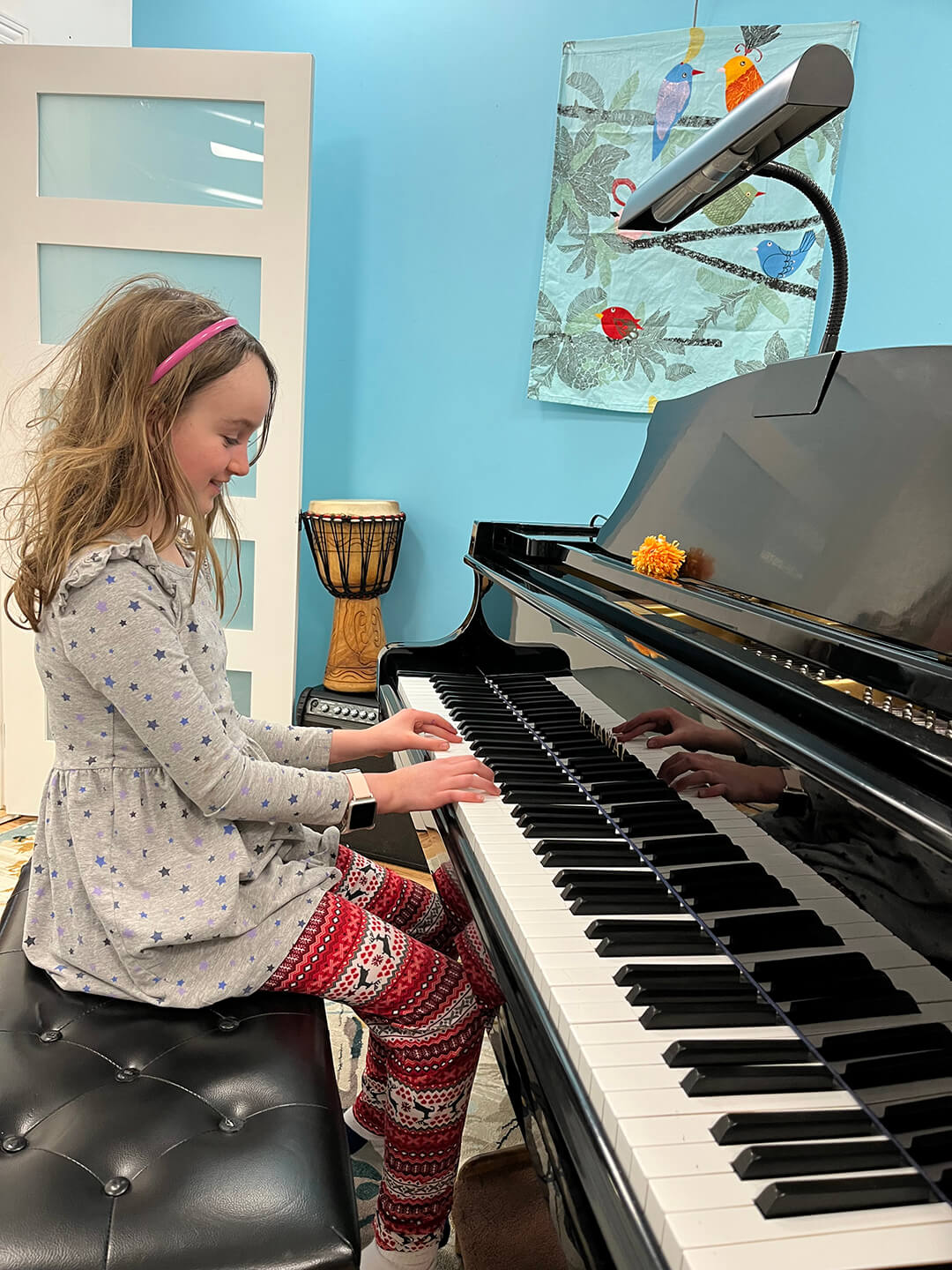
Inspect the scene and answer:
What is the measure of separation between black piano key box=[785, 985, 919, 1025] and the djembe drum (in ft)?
7.34

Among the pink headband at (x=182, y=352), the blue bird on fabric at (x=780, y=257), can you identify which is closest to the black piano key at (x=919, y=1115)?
the pink headband at (x=182, y=352)

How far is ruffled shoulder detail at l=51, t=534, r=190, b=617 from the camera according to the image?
1.07m

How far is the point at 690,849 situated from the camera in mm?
956

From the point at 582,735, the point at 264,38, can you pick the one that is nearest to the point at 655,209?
the point at 582,735

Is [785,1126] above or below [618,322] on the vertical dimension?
below

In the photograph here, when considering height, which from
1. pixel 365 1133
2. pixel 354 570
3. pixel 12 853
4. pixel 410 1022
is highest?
pixel 354 570

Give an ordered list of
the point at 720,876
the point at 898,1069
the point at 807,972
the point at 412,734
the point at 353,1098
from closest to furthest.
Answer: the point at 898,1069 < the point at 807,972 < the point at 720,876 < the point at 412,734 < the point at 353,1098

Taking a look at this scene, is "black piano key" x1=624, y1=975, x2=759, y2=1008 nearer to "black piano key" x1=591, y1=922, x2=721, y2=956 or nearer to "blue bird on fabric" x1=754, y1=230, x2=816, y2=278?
"black piano key" x1=591, y1=922, x2=721, y2=956

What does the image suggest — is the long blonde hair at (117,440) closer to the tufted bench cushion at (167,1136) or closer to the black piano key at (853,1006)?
the tufted bench cushion at (167,1136)

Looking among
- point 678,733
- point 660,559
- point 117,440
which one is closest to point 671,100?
point 660,559

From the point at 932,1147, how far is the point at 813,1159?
81 mm

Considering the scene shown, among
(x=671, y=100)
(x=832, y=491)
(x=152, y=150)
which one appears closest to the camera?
(x=832, y=491)

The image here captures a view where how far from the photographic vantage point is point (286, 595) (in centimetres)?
281

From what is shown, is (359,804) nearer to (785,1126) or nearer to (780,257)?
(785,1126)
